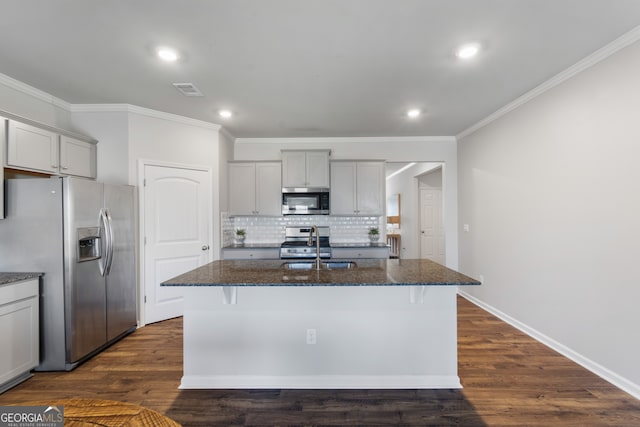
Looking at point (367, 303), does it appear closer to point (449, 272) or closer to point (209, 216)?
point (449, 272)

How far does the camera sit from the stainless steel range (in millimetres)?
4223

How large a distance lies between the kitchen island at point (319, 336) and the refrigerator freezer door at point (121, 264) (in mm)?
1277

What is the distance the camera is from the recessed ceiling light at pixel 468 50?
2.17 meters

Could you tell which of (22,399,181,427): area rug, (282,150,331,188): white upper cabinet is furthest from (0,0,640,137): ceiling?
(22,399,181,427): area rug

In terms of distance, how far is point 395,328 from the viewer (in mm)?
2170

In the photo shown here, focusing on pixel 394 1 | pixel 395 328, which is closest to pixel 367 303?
pixel 395 328

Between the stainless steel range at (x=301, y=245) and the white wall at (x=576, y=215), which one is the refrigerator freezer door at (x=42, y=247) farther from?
the white wall at (x=576, y=215)

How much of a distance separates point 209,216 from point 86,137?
1567mm

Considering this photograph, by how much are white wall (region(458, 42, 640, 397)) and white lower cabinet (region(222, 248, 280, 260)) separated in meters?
2.94

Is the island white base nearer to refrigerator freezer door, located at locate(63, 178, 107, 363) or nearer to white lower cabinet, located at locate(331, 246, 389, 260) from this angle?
refrigerator freezer door, located at locate(63, 178, 107, 363)

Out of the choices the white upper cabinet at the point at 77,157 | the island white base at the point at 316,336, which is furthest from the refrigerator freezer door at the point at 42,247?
the island white base at the point at 316,336

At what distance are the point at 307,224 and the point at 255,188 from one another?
1001 mm

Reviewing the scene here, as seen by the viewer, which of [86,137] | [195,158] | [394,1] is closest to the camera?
[394,1]

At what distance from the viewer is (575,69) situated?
2.48 meters
